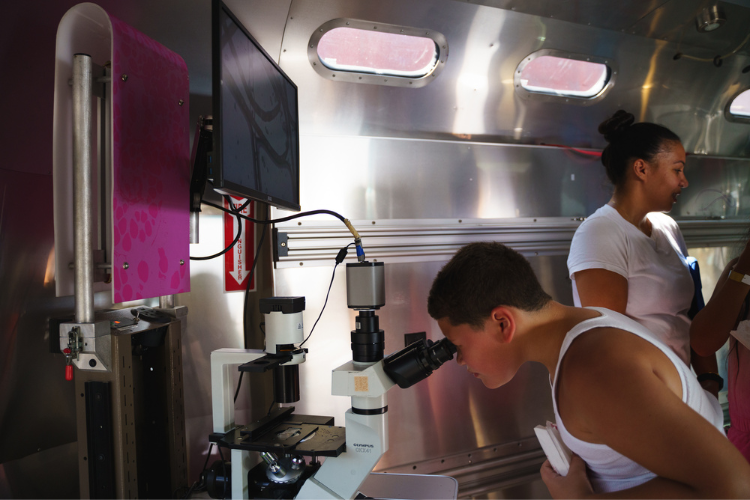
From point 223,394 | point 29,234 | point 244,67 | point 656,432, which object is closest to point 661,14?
point 244,67

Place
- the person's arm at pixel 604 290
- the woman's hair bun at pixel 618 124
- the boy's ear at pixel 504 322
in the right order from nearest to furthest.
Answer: the boy's ear at pixel 504 322 → the person's arm at pixel 604 290 → the woman's hair bun at pixel 618 124

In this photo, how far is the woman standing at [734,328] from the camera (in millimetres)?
1798

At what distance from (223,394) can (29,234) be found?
0.83 meters

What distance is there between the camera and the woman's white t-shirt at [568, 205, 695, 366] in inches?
71.2

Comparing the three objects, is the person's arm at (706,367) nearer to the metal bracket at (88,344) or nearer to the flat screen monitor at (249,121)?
the flat screen monitor at (249,121)

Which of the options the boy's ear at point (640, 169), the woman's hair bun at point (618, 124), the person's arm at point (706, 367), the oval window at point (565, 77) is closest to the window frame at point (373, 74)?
the oval window at point (565, 77)

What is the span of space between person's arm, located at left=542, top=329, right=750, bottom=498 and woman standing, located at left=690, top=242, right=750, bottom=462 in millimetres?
1184

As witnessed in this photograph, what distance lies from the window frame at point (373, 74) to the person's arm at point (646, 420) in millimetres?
1648

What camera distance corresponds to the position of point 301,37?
200cm

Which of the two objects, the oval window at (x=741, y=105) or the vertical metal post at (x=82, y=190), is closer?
the vertical metal post at (x=82, y=190)

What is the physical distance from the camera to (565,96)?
2668 mm

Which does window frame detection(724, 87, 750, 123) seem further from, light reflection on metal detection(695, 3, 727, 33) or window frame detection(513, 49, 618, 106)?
window frame detection(513, 49, 618, 106)

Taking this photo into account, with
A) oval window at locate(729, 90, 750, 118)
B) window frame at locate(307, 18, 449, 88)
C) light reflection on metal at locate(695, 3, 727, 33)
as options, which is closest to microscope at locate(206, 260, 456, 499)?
window frame at locate(307, 18, 449, 88)

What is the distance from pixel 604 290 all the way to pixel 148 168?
5.39 ft
